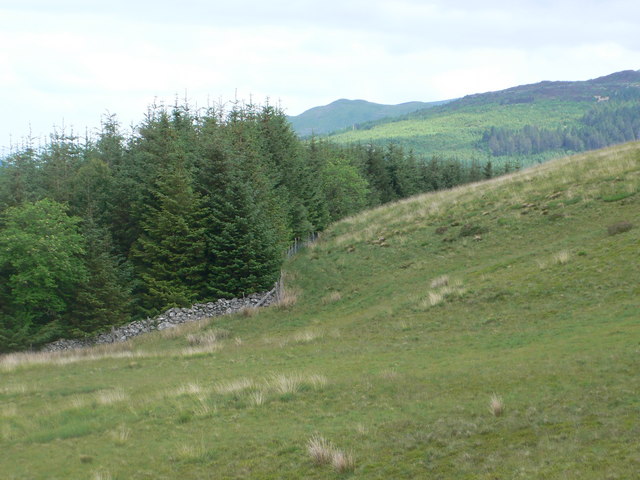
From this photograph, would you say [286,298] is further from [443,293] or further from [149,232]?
[149,232]

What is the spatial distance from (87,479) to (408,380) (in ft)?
24.0

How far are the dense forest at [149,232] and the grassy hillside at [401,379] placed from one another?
6961mm

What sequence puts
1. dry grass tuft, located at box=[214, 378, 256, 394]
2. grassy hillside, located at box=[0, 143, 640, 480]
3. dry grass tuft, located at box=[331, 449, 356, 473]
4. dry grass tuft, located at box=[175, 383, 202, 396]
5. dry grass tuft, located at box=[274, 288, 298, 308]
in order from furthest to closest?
1. dry grass tuft, located at box=[274, 288, 298, 308]
2. dry grass tuft, located at box=[175, 383, 202, 396]
3. dry grass tuft, located at box=[214, 378, 256, 394]
4. grassy hillside, located at box=[0, 143, 640, 480]
5. dry grass tuft, located at box=[331, 449, 356, 473]

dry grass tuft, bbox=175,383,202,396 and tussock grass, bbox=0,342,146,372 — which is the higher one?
dry grass tuft, bbox=175,383,202,396

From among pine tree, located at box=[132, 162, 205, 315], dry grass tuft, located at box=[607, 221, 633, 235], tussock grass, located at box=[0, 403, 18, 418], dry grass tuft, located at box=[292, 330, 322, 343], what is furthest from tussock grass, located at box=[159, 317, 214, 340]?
dry grass tuft, located at box=[607, 221, 633, 235]

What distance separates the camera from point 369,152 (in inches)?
3777

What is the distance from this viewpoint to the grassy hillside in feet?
30.3

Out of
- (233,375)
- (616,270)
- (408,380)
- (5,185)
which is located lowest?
(233,375)

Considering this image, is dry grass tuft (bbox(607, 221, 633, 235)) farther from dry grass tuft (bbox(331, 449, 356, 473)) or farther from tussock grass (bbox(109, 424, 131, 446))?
tussock grass (bbox(109, 424, 131, 446))

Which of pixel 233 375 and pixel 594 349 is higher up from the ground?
pixel 594 349

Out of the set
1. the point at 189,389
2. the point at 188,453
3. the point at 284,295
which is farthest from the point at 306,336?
the point at 188,453

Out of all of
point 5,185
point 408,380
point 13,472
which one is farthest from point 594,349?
point 5,185

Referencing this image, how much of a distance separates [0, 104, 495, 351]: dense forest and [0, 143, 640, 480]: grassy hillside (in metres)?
6.96

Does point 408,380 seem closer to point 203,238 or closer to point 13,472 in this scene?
point 13,472
